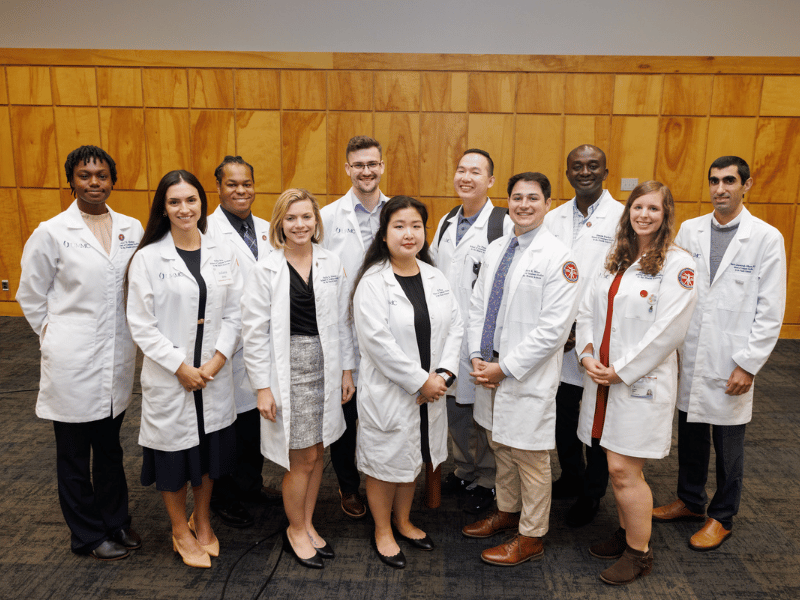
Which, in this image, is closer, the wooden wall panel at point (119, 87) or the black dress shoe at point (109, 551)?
the black dress shoe at point (109, 551)

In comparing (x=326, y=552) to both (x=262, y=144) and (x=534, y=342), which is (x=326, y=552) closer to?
(x=534, y=342)

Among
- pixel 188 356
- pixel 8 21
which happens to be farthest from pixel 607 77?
pixel 8 21

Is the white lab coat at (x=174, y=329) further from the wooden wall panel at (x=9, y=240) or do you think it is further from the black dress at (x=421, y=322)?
the wooden wall panel at (x=9, y=240)

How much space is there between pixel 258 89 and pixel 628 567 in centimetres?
565

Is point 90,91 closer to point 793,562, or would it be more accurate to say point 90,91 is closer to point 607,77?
point 607,77

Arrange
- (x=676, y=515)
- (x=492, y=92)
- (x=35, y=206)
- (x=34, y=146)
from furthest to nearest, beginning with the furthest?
(x=35, y=206), (x=34, y=146), (x=492, y=92), (x=676, y=515)

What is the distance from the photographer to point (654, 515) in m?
2.90

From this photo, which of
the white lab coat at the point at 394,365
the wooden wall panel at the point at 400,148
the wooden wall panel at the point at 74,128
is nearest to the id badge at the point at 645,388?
the white lab coat at the point at 394,365

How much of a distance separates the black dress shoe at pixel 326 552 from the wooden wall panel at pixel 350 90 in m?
4.77

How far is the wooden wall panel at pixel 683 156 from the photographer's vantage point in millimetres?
5977

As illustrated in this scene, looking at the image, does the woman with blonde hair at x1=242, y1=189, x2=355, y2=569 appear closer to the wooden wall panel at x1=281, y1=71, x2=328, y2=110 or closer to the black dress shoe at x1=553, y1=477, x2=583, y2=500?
the black dress shoe at x1=553, y1=477, x2=583, y2=500

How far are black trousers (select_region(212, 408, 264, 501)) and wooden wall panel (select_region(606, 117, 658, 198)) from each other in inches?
190

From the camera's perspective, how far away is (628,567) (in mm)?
2426

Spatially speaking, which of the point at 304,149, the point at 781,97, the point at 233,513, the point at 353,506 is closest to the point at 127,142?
the point at 304,149
